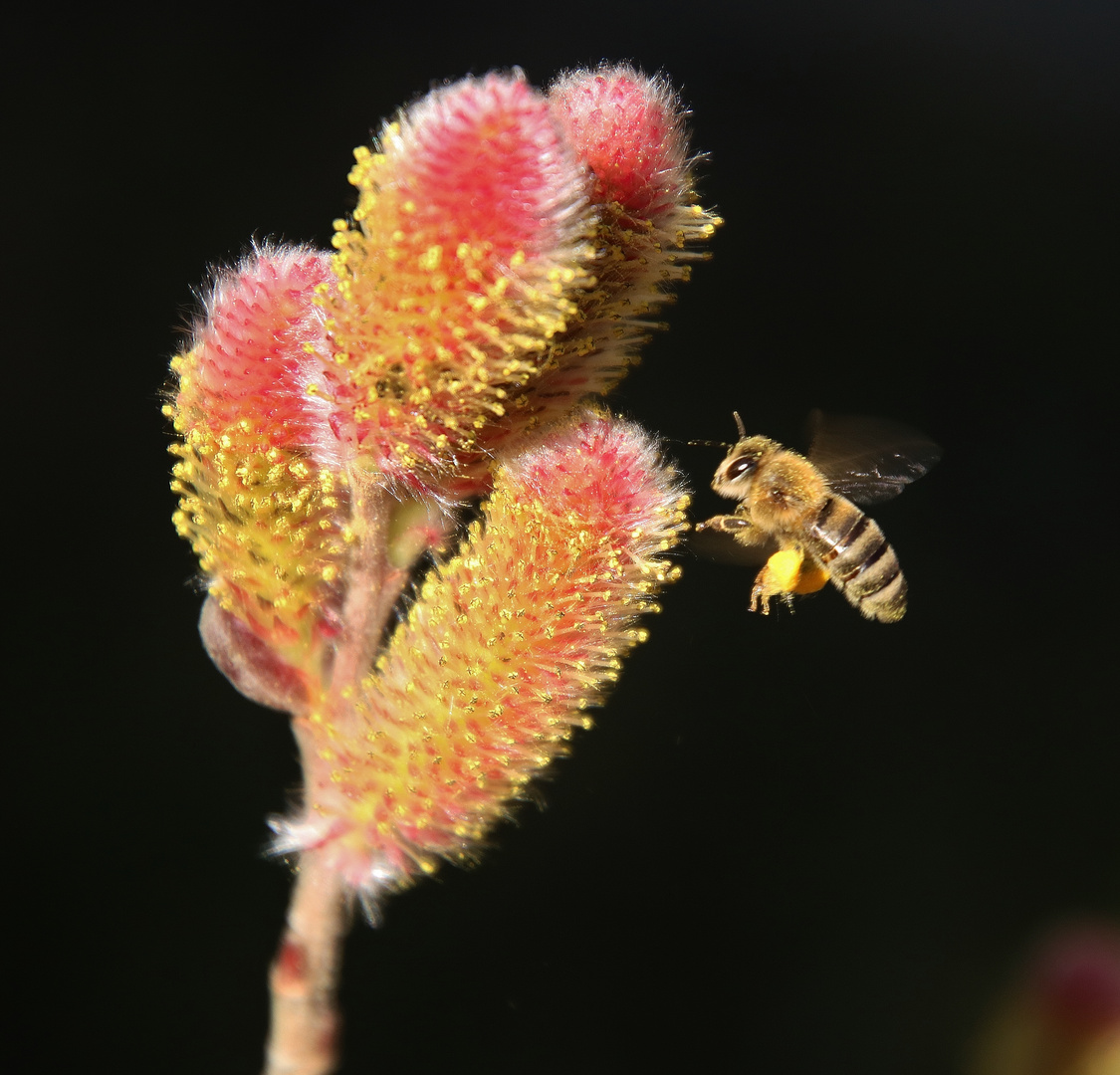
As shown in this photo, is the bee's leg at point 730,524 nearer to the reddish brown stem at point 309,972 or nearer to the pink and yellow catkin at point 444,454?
the pink and yellow catkin at point 444,454

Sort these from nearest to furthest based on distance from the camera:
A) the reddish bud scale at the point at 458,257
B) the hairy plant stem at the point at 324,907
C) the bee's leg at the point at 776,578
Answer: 1. the reddish bud scale at the point at 458,257
2. the hairy plant stem at the point at 324,907
3. the bee's leg at the point at 776,578

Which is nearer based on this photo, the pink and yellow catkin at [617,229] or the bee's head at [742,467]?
the pink and yellow catkin at [617,229]

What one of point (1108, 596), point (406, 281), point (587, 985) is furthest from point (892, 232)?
point (406, 281)

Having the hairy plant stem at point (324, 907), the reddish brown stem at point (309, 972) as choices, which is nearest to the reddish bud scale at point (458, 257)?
the hairy plant stem at point (324, 907)

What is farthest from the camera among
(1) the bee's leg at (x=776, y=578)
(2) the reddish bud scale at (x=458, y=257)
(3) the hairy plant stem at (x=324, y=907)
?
(1) the bee's leg at (x=776, y=578)

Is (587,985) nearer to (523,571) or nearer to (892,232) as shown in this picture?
(523,571)

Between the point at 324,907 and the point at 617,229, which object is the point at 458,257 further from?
the point at 324,907
